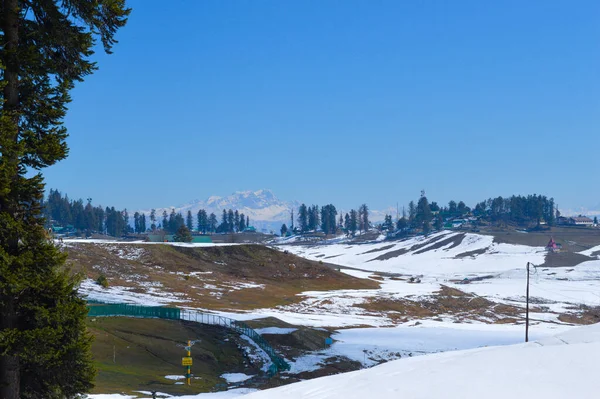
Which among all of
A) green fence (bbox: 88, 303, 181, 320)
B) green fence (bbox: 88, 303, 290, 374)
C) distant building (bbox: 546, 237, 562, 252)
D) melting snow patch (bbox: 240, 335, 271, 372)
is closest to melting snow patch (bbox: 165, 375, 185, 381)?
melting snow patch (bbox: 240, 335, 271, 372)

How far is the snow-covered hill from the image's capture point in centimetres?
1172

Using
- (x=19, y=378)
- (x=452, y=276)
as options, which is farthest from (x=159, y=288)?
(x=452, y=276)

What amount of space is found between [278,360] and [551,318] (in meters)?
53.5

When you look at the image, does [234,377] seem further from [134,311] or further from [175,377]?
[134,311]

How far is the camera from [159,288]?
8319cm

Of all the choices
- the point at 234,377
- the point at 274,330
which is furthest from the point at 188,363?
the point at 274,330

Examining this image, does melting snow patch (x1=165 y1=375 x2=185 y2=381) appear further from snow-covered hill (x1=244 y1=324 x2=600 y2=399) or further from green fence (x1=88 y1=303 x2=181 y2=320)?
snow-covered hill (x1=244 y1=324 x2=600 y2=399)

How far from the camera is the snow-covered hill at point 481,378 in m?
11.7

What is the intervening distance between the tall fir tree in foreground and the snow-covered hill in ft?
16.5

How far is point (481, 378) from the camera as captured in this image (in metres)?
12.6

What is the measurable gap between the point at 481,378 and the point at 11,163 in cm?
1196

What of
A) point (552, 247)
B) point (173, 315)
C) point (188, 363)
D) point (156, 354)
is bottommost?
point (552, 247)

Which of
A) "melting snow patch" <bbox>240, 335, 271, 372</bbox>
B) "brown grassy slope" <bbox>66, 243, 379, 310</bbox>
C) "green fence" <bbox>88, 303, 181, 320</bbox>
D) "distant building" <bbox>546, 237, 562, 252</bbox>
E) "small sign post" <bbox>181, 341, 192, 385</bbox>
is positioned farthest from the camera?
"distant building" <bbox>546, 237, 562, 252</bbox>

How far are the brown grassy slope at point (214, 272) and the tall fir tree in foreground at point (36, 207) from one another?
56849 mm
